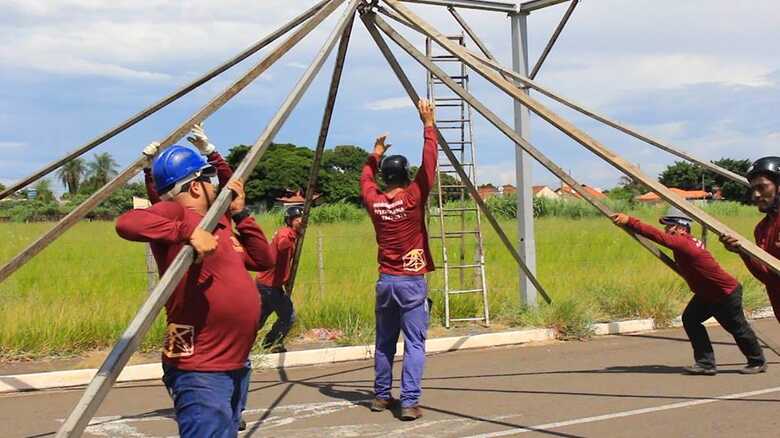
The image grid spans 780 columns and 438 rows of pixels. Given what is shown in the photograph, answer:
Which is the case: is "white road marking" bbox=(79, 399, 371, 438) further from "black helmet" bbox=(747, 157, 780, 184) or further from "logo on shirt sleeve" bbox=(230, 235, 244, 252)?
"black helmet" bbox=(747, 157, 780, 184)

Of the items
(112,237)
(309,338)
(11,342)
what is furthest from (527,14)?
(112,237)

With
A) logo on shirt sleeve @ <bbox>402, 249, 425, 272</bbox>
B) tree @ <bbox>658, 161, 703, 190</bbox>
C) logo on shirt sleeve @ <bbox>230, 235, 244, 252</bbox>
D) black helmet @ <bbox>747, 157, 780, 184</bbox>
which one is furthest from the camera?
tree @ <bbox>658, 161, 703, 190</bbox>

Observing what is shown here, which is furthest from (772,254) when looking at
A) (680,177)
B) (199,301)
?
(680,177)

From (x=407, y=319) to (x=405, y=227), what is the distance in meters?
0.74

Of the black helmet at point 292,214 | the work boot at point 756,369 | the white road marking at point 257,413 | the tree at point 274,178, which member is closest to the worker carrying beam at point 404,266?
the white road marking at point 257,413

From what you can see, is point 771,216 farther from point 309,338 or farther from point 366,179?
point 309,338

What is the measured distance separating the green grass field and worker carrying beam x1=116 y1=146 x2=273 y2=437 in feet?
19.4

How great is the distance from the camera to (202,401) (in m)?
3.62

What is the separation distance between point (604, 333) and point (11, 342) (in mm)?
7367

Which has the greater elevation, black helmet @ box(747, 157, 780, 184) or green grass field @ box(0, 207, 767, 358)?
black helmet @ box(747, 157, 780, 184)

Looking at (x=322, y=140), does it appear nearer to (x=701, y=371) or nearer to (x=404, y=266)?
(x=404, y=266)

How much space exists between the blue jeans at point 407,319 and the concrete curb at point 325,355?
2.57 metres

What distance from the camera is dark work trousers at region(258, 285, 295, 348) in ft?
27.9

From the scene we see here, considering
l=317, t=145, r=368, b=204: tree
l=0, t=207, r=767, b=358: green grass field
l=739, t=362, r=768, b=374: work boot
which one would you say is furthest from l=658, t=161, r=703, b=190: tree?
l=739, t=362, r=768, b=374: work boot
